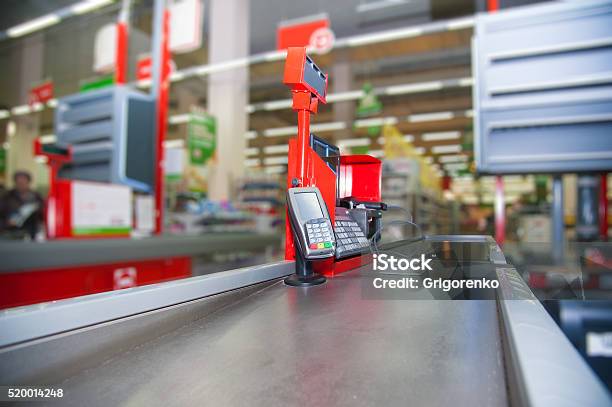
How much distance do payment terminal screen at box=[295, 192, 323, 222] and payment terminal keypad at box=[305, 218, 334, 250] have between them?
0.07 feet

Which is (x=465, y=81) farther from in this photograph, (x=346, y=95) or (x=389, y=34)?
(x=389, y=34)

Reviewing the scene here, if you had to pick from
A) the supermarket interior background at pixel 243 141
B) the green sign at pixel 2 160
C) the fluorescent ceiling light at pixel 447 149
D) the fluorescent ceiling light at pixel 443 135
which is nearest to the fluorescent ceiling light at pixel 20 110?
the green sign at pixel 2 160

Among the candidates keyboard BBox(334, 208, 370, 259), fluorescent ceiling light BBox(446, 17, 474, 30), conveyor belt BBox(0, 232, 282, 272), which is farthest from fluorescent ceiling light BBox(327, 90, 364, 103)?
keyboard BBox(334, 208, 370, 259)

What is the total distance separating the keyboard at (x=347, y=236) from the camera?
3.59 feet

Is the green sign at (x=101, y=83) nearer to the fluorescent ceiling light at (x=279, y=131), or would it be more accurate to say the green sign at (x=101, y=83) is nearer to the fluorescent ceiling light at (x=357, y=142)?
the fluorescent ceiling light at (x=357, y=142)

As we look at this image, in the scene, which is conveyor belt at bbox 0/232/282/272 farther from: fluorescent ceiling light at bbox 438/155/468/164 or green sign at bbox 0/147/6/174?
fluorescent ceiling light at bbox 438/155/468/164

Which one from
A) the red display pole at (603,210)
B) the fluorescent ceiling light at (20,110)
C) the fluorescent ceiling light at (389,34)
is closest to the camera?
the red display pole at (603,210)

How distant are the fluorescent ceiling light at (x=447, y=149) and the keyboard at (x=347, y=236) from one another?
50.1ft

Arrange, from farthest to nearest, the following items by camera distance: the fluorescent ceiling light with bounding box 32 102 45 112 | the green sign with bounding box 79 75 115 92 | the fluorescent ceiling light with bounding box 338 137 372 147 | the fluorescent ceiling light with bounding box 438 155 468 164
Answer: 1. the fluorescent ceiling light with bounding box 438 155 468 164
2. the fluorescent ceiling light with bounding box 338 137 372 147
3. the fluorescent ceiling light with bounding box 32 102 45 112
4. the green sign with bounding box 79 75 115 92

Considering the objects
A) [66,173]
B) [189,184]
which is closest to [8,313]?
[66,173]

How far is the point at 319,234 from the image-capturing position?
3.10ft

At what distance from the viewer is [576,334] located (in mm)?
742

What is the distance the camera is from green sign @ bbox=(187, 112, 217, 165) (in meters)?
6.70

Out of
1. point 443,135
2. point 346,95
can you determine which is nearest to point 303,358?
point 346,95
